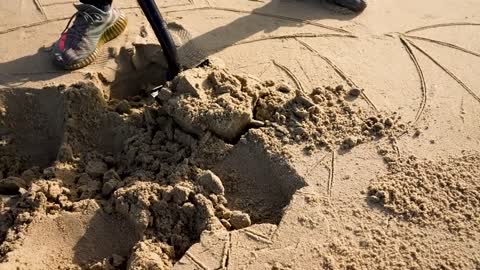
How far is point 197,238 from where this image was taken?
2184mm

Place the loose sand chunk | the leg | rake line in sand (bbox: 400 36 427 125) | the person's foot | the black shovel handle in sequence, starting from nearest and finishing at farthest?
the loose sand chunk < the black shovel handle < rake line in sand (bbox: 400 36 427 125) < the person's foot < the leg

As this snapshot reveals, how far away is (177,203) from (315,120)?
788mm

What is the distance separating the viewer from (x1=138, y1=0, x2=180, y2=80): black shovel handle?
2.58 meters

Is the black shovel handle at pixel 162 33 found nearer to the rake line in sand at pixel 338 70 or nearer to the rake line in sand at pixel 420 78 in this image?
the rake line in sand at pixel 338 70

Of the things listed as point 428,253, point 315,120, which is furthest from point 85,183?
point 428,253

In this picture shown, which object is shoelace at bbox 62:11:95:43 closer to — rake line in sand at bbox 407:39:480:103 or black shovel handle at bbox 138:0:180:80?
black shovel handle at bbox 138:0:180:80

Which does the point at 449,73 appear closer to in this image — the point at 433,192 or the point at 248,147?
the point at 433,192

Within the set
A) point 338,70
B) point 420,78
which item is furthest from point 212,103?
point 420,78

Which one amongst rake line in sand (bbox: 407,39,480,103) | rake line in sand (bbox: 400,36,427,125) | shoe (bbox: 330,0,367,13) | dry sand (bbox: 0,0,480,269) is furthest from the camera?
shoe (bbox: 330,0,367,13)

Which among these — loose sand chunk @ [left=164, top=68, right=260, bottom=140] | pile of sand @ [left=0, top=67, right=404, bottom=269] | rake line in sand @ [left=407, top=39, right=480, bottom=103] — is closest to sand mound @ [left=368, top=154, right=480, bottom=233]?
pile of sand @ [left=0, top=67, right=404, bottom=269]

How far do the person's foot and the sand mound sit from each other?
1743 millimetres

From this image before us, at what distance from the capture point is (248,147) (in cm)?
246

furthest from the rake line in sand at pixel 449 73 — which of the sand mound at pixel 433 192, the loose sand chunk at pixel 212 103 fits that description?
the loose sand chunk at pixel 212 103

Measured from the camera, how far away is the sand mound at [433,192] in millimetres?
2229
